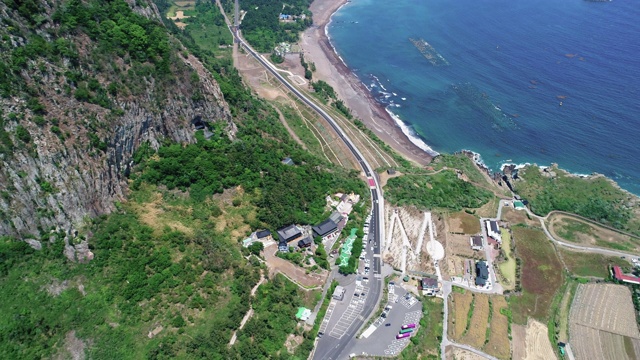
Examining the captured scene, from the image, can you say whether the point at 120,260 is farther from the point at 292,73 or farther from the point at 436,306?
the point at 292,73

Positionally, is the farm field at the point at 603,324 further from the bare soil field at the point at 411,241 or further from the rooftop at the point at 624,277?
the bare soil field at the point at 411,241

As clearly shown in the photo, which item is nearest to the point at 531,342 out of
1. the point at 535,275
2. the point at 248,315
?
the point at 535,275

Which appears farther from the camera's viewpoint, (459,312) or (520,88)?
(520,88)

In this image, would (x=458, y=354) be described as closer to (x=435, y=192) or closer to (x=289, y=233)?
(x=289, y=233)

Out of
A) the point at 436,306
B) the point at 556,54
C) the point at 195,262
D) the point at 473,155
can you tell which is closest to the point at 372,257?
the point at 436,306

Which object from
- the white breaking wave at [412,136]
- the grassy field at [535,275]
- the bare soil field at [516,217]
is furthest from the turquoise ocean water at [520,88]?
the grassy field at [535,275]

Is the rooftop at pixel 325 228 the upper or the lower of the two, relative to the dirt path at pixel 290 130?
lower
